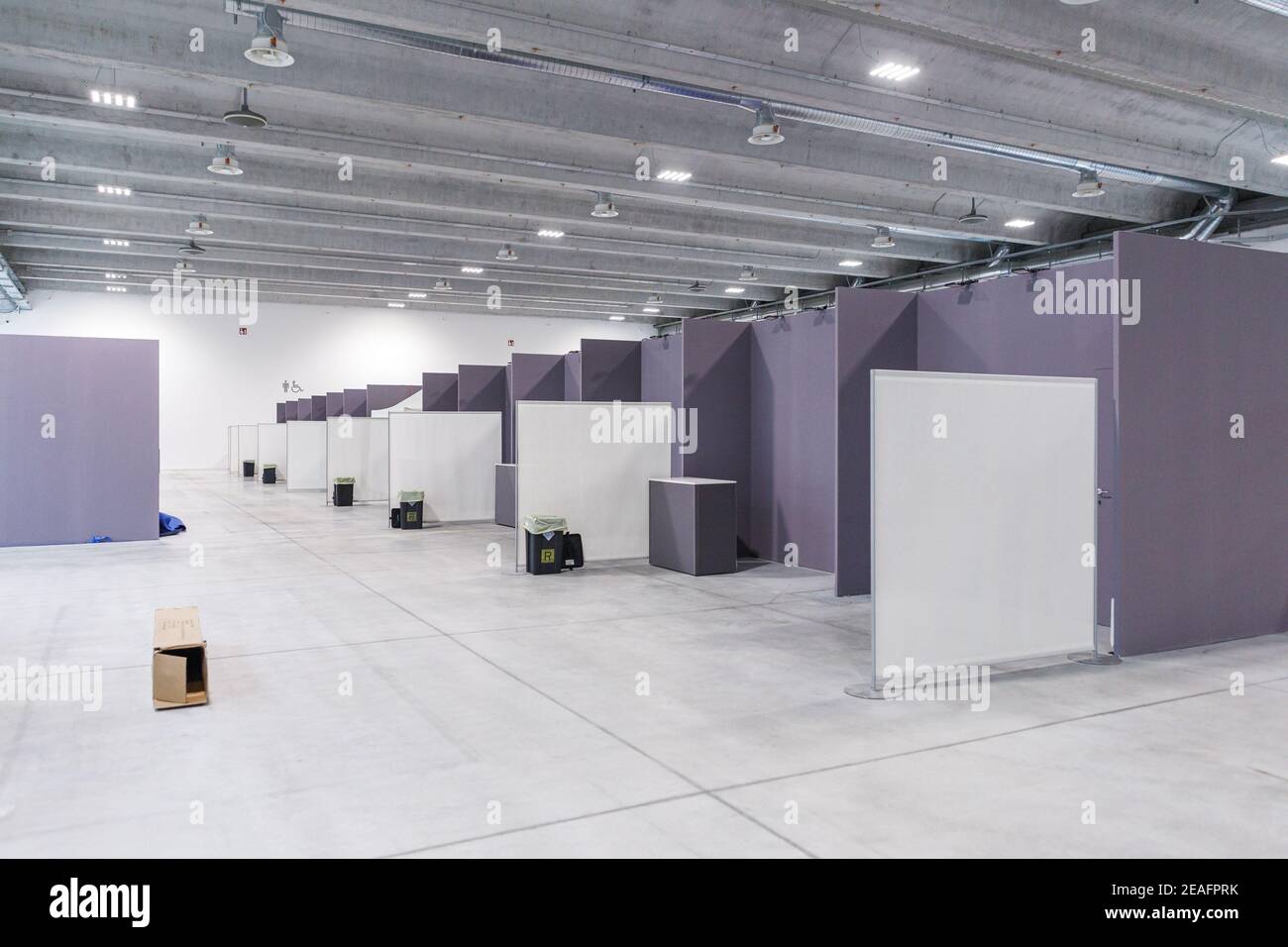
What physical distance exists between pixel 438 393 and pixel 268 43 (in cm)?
953

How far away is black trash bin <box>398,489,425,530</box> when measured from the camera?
1273 centimetres

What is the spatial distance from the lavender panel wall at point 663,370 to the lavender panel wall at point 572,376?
4.12ft

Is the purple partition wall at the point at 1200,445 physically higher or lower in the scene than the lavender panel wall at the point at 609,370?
lower

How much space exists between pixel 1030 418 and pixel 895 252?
11.7 metres

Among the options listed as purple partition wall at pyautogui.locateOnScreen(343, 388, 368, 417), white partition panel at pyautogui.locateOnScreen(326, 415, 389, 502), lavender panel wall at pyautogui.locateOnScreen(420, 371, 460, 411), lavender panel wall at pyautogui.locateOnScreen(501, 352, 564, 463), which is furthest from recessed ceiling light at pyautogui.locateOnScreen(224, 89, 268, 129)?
purple partition wall at pyautogui.locateOnScreen(343, 388, 368, 417)

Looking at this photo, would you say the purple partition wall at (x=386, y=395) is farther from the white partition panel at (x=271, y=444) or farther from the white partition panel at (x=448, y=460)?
the white partition panel at (x=271, y=444)

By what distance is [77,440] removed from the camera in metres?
10.6

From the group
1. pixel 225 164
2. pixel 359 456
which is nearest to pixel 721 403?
pixel 225 164

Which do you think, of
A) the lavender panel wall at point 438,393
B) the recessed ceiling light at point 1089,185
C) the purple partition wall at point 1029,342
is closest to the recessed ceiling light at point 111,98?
the lavender panel wall at point 438,393

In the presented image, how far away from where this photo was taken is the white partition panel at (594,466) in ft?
29.8

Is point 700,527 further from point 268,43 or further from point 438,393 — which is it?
point 438,393

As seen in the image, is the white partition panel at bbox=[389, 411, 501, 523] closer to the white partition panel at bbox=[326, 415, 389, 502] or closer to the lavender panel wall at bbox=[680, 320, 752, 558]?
the white partition panel at bbox=[326, 415, 389, 502]

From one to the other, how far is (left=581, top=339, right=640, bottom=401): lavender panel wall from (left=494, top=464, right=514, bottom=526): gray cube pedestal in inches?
78.2
